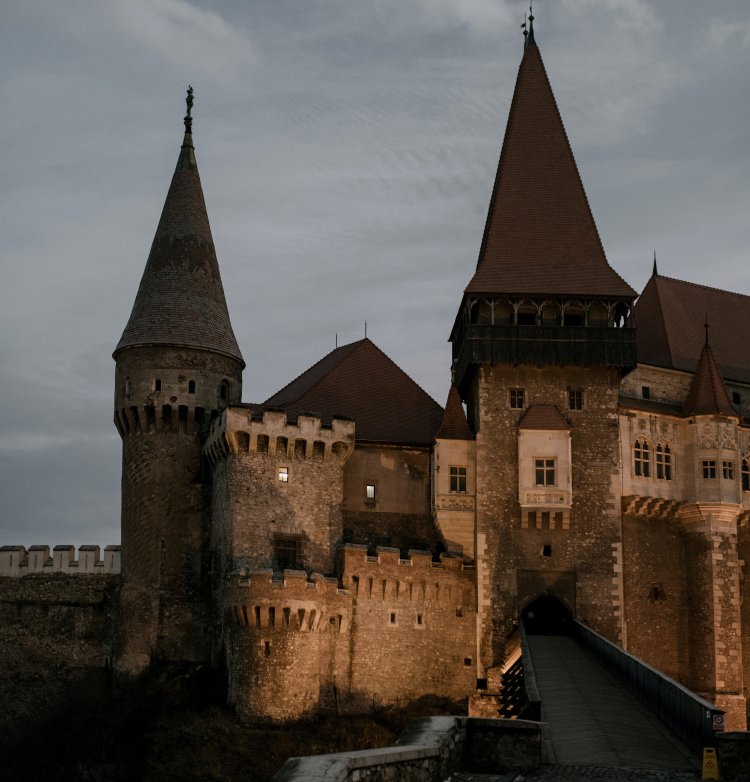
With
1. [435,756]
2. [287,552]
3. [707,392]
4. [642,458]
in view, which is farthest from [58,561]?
[435,756]

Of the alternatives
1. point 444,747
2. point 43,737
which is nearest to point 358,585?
point 43,737

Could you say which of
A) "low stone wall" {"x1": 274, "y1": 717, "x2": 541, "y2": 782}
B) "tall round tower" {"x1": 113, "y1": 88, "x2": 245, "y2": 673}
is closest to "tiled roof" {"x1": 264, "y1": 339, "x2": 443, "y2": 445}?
"tall round tower" {"x1": 113, "y1": 88, "x2": 245, "y2": 673}

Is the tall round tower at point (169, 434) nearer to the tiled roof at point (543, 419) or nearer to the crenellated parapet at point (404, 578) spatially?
the crenellated parapet at point (404, 578)

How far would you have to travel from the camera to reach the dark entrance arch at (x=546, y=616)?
42.9 meters

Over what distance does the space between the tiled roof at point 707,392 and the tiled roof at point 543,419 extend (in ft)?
16.5

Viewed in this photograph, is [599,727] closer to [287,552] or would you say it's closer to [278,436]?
[287,552]

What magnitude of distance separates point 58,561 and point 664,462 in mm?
21279

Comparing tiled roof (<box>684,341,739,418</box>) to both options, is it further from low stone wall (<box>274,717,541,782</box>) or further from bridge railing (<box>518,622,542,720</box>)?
low stone wall (<box>274,717,541,782</box>)

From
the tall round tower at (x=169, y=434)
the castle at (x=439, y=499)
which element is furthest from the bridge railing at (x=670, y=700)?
the tall round tower at (x=169, y=434)

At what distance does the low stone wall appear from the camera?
12.5 meters

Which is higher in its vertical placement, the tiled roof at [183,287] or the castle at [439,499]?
the tiled roof at [183,287]

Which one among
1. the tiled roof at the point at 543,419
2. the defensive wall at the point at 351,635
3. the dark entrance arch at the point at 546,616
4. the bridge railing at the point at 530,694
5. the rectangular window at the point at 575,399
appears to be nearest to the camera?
the bridge railing at the point at 530,694

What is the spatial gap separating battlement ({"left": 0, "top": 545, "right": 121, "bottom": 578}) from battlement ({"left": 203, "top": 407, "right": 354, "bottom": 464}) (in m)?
5.51

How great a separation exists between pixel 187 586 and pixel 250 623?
17.1 ft
